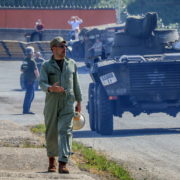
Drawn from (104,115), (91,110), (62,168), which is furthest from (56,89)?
(91,110)

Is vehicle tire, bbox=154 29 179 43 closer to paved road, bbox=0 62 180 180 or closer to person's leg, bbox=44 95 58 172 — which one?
paved road, bbox=0 62 180 180

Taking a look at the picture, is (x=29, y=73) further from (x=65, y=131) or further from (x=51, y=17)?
(x=51, y=17)

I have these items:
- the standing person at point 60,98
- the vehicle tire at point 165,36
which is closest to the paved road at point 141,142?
the standing person at point 60,98

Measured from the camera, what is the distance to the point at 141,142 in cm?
1681

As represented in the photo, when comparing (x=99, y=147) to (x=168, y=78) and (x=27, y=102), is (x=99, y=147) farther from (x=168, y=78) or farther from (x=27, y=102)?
(x=27, y=102)

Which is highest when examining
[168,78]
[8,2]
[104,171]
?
[8,2]

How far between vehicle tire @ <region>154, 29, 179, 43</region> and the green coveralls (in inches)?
394

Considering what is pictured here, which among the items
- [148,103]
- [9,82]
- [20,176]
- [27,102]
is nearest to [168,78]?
[148,103]

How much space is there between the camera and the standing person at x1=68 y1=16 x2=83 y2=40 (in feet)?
150

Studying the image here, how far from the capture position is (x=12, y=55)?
4484 centimetres

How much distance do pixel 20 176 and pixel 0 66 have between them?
104 feet

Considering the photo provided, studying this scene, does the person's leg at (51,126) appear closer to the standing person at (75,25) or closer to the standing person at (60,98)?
the standing person at (60,98)

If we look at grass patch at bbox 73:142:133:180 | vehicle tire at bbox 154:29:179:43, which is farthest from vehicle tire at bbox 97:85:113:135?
grass patch at bbox 73:142:133:180

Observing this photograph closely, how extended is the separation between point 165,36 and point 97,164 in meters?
9.03
